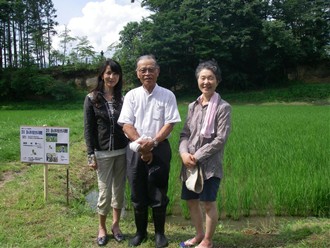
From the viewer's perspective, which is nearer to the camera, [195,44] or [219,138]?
[219,138]

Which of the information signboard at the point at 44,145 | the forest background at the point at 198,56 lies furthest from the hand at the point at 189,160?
the forest background at the point at 198,56

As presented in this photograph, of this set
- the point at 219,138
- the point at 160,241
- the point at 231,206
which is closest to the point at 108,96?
the point at 219,138

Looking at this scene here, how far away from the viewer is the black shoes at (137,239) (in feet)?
9.27

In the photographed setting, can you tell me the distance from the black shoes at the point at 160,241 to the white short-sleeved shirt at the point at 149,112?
0.83m

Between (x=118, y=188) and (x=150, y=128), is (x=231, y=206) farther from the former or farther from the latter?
(x=150, y=128)

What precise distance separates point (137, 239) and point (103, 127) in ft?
3.14

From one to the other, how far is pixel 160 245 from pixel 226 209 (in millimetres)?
1234

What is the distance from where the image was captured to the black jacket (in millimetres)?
2875

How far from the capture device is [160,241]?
280 cm

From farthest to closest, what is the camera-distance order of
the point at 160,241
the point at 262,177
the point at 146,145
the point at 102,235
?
the point at 262,177, the point at 102,235, the point at 160,241, the point at 146,145

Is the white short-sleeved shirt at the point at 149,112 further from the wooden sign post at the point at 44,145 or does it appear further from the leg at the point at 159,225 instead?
the wooden sign post at the point at 44,145

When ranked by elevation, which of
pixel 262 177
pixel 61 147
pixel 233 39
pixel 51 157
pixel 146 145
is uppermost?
pixel 233 39

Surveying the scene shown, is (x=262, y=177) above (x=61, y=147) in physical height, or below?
below

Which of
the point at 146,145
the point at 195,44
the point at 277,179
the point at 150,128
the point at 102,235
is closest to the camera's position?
the point at 146,145
